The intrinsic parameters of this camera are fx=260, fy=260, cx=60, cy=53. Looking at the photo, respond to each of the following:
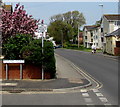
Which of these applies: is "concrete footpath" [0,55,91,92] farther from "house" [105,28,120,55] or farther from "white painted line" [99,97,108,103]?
"house" [105,28,120,55]

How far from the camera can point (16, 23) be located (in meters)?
19.4

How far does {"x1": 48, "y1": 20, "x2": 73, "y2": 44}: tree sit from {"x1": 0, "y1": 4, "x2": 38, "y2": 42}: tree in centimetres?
7541

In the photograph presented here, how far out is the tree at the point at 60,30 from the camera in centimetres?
9622

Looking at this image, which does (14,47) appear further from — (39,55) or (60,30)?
(60,30)

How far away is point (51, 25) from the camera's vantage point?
98062 millimetres

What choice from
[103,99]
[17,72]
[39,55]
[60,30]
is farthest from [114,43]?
[60,30]

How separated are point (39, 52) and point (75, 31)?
88.7m

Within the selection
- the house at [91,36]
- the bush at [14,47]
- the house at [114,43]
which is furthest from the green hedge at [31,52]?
the house at [91,36]

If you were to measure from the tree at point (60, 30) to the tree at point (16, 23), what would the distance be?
7541cm

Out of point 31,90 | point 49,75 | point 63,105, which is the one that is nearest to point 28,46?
point 49,75

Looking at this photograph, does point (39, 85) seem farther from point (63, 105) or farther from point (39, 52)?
point (63, 105)

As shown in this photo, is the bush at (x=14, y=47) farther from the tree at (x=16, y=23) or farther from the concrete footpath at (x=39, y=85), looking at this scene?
the tree at (x=16, y=23)

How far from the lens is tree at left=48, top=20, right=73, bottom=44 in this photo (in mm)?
96225

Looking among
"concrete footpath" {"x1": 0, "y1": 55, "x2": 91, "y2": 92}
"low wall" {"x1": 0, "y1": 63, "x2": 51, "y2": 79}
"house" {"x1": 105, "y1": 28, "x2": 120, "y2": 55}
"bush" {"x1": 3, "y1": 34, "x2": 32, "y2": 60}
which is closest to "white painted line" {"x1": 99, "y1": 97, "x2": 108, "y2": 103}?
"concrete footpath" {"x1": 0, "y1": 55, "x2": 91, "y2": 92}
